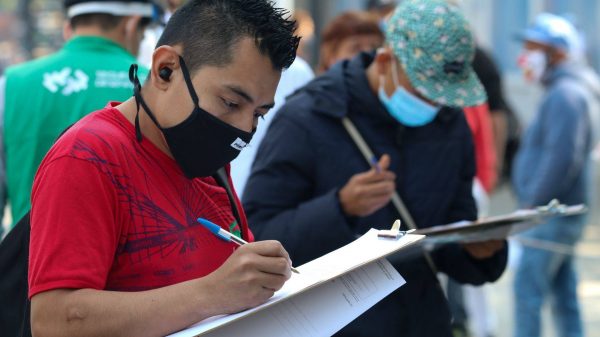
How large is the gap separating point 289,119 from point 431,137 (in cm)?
48

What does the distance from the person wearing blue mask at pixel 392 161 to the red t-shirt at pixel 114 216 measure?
93 centimetres

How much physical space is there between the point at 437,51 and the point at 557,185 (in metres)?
2.76

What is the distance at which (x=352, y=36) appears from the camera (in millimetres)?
5449

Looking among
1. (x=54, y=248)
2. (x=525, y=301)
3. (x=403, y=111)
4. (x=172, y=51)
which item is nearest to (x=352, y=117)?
(x=403, y=111)

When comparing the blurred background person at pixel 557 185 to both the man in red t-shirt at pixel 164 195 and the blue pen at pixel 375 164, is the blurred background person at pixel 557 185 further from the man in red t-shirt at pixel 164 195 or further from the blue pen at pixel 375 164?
the man in red t-shirt at pixel 164 195

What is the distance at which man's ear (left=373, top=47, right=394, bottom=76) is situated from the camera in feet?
10.2

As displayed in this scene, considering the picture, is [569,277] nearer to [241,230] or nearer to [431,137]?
[431,137]

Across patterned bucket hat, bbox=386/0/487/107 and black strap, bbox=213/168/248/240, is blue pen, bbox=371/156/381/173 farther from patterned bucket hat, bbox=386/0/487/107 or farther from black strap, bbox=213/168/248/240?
black strap, bbox=213/168/248/240

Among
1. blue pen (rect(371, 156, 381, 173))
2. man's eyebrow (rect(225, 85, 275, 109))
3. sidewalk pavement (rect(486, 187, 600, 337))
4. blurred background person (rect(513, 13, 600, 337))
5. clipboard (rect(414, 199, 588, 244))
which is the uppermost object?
man's eyebrow (rect(225, 85, 275, 109))

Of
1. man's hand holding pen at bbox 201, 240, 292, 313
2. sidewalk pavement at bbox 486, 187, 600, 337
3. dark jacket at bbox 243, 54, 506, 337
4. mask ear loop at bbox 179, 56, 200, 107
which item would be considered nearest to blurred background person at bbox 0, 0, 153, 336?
dark jacket at bbox 243, 54, 506, 337

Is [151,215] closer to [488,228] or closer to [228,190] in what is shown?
[228,190]

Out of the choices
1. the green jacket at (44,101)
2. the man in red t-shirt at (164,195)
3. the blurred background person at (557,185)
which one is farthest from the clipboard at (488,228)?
the blurred background person at (557,185)

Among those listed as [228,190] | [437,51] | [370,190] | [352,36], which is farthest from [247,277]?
[352,36]

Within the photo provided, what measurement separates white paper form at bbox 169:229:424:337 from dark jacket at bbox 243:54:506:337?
0.73 m
